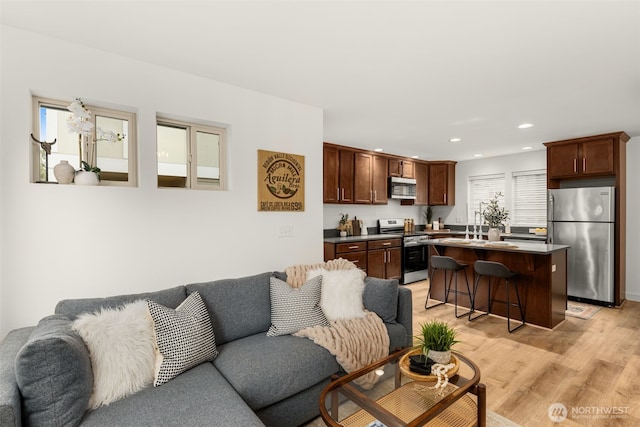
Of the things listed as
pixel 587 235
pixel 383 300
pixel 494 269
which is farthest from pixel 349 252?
pixel 587 235

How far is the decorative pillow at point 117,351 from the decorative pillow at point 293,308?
0.84 m

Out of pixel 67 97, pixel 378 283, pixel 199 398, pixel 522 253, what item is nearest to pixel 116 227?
pixel 67 97

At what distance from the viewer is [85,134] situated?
2.04 metres

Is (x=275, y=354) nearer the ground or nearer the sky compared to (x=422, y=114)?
nearer the ground

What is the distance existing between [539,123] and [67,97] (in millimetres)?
4690

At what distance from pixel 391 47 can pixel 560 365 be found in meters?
2.96

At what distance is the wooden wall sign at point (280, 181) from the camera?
2.88m

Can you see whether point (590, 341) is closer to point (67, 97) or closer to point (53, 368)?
point (53, 368)

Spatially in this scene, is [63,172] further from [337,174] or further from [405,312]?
[337,174]

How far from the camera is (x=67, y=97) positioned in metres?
2.03

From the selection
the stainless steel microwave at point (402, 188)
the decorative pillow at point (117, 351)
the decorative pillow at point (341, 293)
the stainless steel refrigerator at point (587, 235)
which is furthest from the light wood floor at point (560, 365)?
the stainless steel microwave at point (402, 188)

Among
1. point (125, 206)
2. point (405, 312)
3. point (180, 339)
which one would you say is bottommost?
point (405, 312)

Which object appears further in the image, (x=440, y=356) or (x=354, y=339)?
(x=354, y=339)

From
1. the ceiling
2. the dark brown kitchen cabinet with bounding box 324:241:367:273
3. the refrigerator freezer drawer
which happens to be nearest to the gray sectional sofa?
the ceiling
